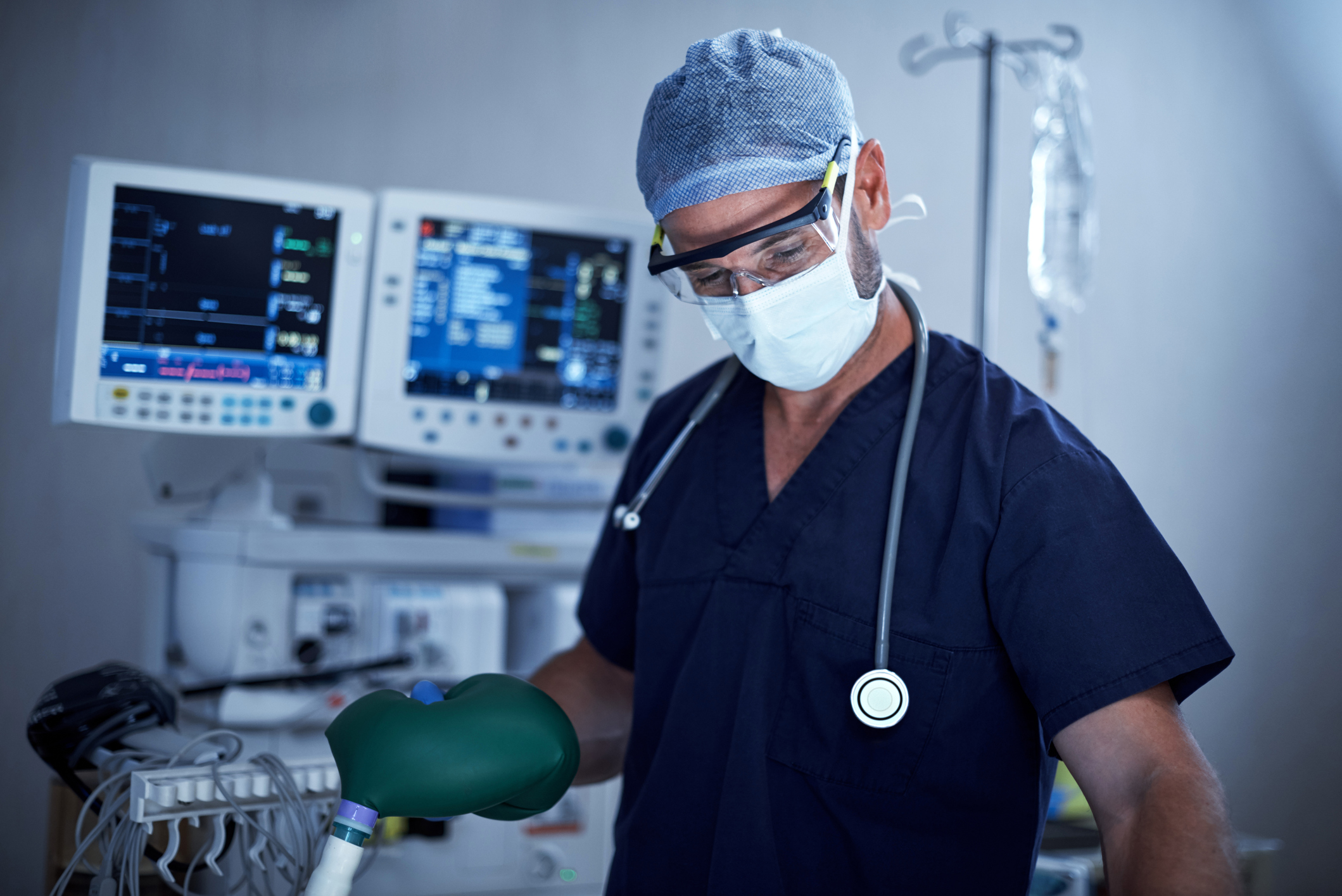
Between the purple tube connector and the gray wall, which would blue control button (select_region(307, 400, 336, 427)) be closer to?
the gray wall

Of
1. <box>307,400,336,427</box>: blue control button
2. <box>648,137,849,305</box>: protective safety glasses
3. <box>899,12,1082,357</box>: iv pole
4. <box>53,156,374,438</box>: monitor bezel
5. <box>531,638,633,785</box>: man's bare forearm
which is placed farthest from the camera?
<box>899,12,1082,357</box>: iv pole

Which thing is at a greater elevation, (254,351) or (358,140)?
(358,140)

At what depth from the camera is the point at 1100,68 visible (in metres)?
Answer: 2.79

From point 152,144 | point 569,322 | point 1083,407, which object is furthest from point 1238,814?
point 152,144

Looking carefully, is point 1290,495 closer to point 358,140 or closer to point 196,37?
point 358,140

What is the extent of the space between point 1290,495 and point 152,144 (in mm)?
2907

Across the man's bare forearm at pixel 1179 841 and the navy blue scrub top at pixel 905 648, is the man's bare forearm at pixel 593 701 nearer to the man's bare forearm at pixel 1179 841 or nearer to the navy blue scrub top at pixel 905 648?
the navy blue scrub top at pixel 905 648

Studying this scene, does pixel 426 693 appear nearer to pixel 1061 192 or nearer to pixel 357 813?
pixel 357 813

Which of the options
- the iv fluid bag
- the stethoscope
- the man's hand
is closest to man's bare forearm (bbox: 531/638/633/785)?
the stethoscope

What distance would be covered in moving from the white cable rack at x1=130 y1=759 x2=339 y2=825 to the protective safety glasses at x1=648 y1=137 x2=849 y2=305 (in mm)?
604

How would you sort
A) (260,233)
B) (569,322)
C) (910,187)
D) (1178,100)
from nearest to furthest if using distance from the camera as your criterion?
(260,233) → (569,322) → (910,187) → (1178,100)

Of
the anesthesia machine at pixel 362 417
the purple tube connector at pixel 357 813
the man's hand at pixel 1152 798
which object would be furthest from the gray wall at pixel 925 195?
the man's hand at pixel 1152 798

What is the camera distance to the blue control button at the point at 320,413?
1541 mm

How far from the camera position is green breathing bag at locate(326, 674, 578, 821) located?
2.52 feet
